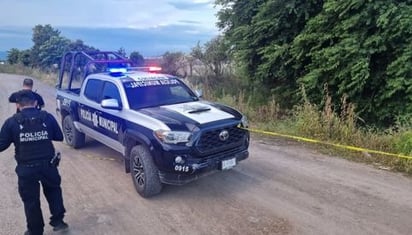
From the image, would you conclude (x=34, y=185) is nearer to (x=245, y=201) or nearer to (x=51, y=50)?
(x=245, y=201)

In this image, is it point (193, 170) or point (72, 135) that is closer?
point (193, 170)

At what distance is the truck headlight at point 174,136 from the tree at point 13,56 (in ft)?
191

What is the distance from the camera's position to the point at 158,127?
5.25m

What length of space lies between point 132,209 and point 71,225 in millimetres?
810

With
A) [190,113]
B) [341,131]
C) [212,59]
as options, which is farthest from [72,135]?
[212,59]

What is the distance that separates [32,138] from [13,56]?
60.9 metres

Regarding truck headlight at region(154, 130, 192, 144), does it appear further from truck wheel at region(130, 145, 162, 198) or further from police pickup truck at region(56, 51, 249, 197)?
truck wheel at region(130, 145, 162, 198)

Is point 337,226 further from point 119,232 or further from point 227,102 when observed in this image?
point 227,102

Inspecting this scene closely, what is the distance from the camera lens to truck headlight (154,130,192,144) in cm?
515

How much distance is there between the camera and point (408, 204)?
5039 millimetres

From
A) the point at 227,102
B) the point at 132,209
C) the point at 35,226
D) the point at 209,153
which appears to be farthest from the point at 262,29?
the point at 35,226

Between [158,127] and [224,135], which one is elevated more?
[158,127]

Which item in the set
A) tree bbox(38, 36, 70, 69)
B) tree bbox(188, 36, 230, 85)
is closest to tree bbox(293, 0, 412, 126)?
tree bbox(188, 36, 230, 85)

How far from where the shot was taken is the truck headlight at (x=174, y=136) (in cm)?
515
